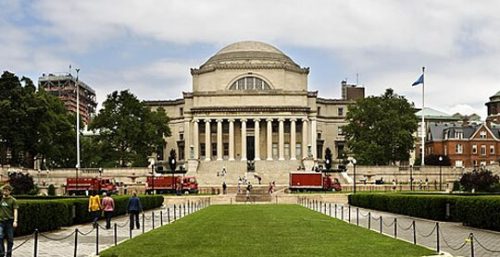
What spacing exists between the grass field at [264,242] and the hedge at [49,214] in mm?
4835

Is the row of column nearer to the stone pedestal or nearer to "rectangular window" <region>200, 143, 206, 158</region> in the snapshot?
Answer: "rectangular window" <region>200, 143, 206, 158</region>

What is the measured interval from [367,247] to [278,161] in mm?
99796

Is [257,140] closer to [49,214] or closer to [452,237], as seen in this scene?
[49,214]

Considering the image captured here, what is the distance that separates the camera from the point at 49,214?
33.8 m

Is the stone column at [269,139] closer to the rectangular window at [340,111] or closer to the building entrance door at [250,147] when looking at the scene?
the building entrance door at [250,147]

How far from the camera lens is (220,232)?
31.6 metres

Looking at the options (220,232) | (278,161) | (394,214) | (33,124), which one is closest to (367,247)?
(220,232)

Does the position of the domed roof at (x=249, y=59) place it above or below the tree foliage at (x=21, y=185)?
above

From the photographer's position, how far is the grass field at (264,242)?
2333 centimetres

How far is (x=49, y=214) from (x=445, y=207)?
1978 cm

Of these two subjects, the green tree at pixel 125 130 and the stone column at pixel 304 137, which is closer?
the green tree at pixel 125 130

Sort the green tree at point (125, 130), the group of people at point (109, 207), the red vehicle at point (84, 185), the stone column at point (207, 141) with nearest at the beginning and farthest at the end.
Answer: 1. the group of people at point (109, 207)
2. the red vehicle at point (84, 185)
3. the green tree at point (125, 130)
4. the stone column at point (207, 141)

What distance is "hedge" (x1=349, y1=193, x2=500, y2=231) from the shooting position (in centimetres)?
3212

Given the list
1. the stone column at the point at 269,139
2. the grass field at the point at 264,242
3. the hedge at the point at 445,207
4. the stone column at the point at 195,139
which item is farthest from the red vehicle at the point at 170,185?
the grass field at the point at 264,242
